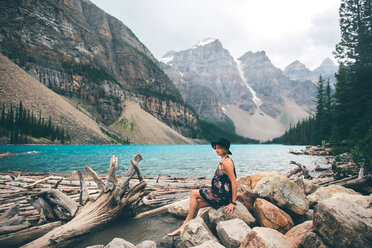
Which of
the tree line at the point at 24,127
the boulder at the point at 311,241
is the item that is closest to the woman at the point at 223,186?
the boulder at the point at 311,241

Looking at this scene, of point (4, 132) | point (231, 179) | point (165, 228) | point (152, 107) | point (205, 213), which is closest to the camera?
point (231, 179)

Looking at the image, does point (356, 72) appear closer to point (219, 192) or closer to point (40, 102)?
point (219, 192)

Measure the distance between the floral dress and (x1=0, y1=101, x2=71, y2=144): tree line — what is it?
89262mm

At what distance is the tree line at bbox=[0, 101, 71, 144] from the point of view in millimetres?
69750

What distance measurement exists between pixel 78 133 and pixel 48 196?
316ft

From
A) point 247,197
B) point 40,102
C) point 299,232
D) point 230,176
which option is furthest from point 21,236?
point 40,102

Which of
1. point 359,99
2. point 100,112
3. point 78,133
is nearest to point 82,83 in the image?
point 100,112

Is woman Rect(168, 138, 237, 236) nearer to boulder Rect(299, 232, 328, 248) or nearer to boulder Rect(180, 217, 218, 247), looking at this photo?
boulder Rect(180, 217, 218, 247)

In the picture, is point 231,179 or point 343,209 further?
point 231,179

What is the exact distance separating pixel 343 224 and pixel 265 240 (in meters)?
1.76

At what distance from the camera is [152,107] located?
643 feet

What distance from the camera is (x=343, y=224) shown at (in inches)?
159

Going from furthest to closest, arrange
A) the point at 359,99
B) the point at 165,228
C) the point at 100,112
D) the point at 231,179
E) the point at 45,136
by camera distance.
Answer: the point at 100,112
the point at 45,136
the point at 359,99
the point at 165,228
the point at 231,179

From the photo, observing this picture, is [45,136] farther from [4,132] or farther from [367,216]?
[367,216]
